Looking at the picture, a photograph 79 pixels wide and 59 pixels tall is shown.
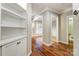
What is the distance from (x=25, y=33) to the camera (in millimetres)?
2193

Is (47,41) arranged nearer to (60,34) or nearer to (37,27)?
(60,34)

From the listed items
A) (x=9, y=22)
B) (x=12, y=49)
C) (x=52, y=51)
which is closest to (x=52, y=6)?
(x=52, y=51)

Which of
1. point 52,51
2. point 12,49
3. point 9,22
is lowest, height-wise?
point 52,51

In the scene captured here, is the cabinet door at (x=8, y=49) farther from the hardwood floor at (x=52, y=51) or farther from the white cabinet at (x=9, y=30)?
the hardwood floor at (x=52, y=51)

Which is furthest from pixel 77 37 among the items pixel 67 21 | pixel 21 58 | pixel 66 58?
pixel 67 21

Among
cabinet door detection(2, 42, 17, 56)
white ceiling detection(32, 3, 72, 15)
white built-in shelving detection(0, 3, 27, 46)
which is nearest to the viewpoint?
cabinet door detection(2, 42, 17, 56)

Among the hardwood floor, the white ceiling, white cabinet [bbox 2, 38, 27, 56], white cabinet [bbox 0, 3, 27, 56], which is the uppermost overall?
the white ceiling

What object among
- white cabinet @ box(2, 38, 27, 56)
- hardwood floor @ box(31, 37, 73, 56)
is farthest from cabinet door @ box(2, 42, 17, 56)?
hardwood floor @ box(31, 37, 73, 56)

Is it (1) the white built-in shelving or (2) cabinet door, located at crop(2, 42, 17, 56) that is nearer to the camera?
(2) cabinet door, located at crop(2, 42, 17, 56)

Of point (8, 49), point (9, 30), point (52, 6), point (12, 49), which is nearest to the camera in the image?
point (8, 49)

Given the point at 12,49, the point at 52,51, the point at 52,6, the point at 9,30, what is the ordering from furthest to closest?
the point at 52,6, the point at 52,51, the point at 9,30, the point at 12,49

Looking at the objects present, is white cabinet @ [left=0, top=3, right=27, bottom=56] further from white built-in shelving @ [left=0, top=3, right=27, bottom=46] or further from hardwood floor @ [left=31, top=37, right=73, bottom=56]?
hardwood floor @ [left=31, top=37, right=73, bottom=56]

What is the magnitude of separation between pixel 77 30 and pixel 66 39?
342cm

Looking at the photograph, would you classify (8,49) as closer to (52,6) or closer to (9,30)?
(9,30)
